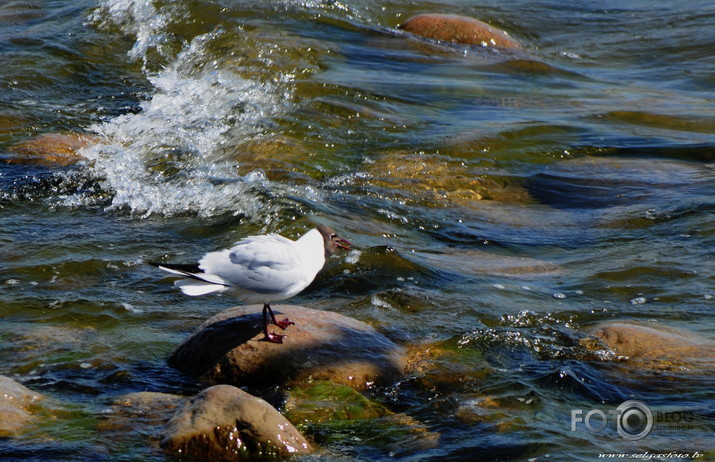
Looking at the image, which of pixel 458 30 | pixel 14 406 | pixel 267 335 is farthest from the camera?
pixel 458 30

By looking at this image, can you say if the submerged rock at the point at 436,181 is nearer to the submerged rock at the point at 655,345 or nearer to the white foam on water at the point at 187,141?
the white foam on water at the point at 187,141

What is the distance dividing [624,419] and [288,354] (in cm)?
178

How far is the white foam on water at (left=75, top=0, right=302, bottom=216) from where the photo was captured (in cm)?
764

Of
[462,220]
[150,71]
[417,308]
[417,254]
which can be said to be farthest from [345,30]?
[417,308]

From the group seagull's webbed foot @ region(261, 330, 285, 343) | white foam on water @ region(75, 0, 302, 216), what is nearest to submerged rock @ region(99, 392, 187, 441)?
seagull's webbed foot @ region(261, 330, 285, 343)

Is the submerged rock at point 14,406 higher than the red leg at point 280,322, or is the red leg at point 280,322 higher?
the red leg at point 280,322

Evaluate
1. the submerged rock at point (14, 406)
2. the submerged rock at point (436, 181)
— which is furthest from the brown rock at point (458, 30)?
→ the submerged rock at point (14, 406)

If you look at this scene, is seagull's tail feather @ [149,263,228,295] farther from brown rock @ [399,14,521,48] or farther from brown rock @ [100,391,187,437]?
brown rock @ [399,14,521,48]

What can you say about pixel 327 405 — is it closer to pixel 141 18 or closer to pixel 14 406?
pixel 14 406

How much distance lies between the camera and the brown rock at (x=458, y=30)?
13.0m

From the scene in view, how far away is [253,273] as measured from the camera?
183 inches

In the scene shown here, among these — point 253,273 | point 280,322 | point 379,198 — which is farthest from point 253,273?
point 379,198

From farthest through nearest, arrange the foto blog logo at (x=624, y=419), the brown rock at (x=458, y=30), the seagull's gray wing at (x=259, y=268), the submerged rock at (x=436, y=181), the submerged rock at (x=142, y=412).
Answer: the brown rock at (x=458, y=30) → the submerged rock at (x=436, y=181) → the seagull's gray wing at (x=259, y=268) → the foto blog logo at (x=624, y=419) → the submerged rock at (x=142, y=412)

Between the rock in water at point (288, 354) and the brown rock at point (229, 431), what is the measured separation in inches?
26.0
